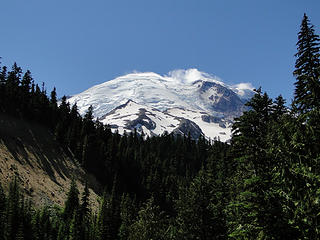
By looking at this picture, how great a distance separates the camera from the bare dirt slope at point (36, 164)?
72.1m

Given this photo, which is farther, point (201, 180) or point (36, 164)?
point (36, 164)

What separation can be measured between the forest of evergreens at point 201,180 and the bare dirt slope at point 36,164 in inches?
169

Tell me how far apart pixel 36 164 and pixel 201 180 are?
70975mm

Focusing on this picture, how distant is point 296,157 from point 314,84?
4848 mm

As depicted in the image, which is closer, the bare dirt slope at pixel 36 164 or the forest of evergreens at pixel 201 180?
the forest of evergreens at pixel 201 180

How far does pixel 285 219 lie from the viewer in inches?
392

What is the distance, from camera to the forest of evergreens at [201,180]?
1023 cm

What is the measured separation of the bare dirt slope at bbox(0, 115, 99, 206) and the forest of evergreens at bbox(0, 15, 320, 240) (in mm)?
4297

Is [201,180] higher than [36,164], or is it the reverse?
[36,164]

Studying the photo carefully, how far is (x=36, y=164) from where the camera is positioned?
8494cm

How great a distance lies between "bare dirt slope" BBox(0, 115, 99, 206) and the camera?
72.1m

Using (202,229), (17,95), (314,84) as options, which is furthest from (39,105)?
(314,84)

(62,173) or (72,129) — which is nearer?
(62,173)

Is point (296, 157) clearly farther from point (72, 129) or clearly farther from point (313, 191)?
point (72, 129)
